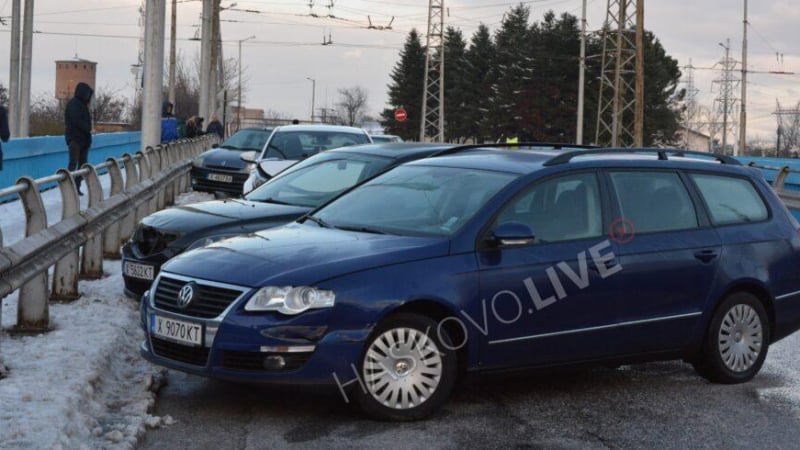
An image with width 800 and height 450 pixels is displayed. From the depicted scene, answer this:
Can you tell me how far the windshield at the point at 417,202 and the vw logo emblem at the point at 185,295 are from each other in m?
1.17

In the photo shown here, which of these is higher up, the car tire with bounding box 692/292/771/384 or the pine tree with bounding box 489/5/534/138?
the pine tree with bounding box 489/5/534/138

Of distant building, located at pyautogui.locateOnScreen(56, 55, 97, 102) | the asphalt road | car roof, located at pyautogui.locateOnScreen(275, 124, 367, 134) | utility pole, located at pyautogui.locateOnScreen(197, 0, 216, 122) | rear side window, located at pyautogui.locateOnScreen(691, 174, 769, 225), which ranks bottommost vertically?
the asphalt road

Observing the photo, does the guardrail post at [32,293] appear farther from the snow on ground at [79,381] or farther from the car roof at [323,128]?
the car roof at [323,128]

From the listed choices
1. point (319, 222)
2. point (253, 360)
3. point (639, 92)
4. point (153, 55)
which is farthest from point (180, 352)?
point (639, 92)

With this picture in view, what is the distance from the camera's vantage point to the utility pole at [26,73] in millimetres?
37406

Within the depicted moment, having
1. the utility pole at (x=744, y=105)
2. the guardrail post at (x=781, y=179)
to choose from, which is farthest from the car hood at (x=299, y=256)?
the utility pole at (x=744, y=105)

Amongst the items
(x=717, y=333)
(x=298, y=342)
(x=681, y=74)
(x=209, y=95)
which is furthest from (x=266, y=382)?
(x=681, y=74)

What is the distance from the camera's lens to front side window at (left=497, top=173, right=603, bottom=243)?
24.6 feet

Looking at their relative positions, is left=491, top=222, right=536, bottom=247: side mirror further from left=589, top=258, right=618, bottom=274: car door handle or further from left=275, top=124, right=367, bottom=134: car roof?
left=275, top=124, right=367, bottom=134: car roof

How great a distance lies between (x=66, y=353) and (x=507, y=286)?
105 inches

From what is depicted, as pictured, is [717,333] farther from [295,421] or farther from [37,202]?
[37,202]

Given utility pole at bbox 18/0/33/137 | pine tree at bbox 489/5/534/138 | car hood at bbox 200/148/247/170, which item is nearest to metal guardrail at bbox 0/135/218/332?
car hood at bbox 200/148/247/170

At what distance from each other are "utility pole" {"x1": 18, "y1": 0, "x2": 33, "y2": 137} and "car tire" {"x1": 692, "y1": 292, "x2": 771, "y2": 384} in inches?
1243

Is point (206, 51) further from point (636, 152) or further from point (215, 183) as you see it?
point (636, 152)
